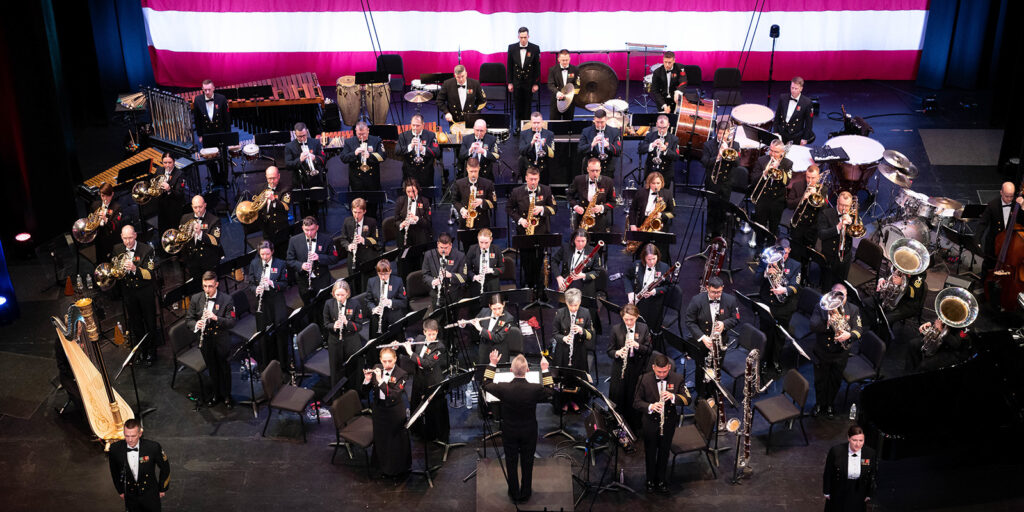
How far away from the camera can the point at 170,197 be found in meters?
13.8

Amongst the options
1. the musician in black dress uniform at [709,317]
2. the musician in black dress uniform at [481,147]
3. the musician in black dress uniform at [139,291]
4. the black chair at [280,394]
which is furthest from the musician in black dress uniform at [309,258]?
the musician in black dress uniform at [709,317]

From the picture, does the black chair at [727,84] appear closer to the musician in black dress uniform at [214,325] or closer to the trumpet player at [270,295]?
the trumpet player at [270,295]

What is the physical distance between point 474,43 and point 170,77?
22.1ft

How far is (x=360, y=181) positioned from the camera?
46.4 feet

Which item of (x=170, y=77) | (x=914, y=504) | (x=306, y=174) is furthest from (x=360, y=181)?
(x=170, y=77)

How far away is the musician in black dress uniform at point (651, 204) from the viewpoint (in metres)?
12.7

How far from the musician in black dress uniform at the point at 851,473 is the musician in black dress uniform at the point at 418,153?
7337 millimetres

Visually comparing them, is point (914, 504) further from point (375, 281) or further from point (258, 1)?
point (258, 1)

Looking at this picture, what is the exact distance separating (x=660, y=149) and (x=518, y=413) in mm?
5896

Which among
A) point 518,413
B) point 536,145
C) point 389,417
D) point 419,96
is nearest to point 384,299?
point 389,417

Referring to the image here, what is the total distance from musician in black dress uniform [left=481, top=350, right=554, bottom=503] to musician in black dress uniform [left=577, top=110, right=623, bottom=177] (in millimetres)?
5246

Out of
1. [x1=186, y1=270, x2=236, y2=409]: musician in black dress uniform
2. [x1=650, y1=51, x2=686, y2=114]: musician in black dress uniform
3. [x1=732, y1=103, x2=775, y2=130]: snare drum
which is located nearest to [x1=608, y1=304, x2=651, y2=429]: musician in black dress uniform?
[x1=186, y1=270, x2=236, y2=409]: musician in black dress uniform

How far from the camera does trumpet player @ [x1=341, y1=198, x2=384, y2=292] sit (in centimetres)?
1223

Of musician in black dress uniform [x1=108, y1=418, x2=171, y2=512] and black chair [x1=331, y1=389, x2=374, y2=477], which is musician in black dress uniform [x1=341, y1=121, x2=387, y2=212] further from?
musician in black dress uniform [x1=108, y1=418, x2=171, y2=512]
